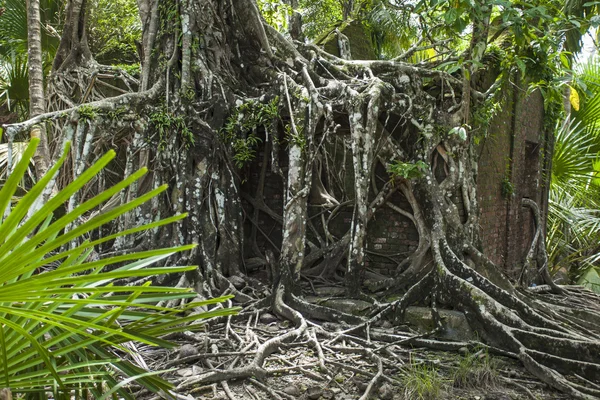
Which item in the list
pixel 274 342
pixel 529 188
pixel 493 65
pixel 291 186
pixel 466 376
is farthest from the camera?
pixel 529 188

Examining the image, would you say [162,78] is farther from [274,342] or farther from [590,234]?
[590,234]

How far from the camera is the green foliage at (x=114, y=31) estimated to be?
28.8ft

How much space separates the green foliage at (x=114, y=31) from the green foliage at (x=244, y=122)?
→ 12.0 feet

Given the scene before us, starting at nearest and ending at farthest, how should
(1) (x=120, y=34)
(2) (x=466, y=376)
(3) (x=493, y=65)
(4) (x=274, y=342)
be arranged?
(2) (x=466, y=376)
(4) (x=274, y=342)
(3) (x=493, y=65)
(1) (x=120, y=34)

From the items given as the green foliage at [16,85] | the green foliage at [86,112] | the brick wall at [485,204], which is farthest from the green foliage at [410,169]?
the green foliage at [16,85]

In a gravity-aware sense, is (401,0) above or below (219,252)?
above

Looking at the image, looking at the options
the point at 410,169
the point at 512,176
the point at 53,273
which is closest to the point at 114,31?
the point at 410,169

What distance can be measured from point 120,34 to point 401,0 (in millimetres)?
4654

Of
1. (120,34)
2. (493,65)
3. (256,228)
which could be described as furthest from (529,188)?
(120,34)

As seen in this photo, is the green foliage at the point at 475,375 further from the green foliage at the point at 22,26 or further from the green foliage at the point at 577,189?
the green foliage at the point at 22,26

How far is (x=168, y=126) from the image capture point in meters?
5.63

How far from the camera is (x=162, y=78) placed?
19.2 feet

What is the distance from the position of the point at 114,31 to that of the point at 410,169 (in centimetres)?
625

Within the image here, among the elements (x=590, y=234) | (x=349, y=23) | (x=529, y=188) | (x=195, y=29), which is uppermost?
(x=349, y=23)
